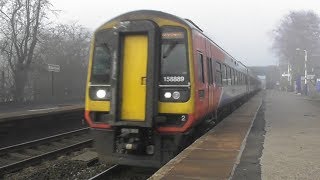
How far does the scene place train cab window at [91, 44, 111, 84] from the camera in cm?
980

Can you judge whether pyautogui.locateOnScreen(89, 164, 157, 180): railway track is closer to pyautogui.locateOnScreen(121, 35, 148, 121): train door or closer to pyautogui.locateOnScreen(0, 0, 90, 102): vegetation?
pyautogui.locateOnScreen(121, 35, 148, 121): train door

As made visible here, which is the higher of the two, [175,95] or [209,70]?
[209,70]

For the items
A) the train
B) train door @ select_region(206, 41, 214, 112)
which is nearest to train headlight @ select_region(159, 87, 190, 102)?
the train

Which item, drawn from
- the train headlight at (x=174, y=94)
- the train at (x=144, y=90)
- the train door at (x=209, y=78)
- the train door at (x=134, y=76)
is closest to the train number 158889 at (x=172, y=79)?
the train at (x=144, y=90)

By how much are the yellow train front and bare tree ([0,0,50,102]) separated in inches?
1085

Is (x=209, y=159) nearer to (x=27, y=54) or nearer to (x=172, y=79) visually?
(x=172, y=79)

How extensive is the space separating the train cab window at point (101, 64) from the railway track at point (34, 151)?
2.90m

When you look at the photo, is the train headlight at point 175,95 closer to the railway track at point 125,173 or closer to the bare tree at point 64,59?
the railway track at point 125,173

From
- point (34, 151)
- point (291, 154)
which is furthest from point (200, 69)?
point (34, 151)

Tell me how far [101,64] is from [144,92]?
1221 millimetres

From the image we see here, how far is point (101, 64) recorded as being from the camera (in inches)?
391

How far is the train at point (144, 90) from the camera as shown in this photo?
931 cm

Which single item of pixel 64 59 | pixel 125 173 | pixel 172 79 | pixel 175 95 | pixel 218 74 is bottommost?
pixel 125 173

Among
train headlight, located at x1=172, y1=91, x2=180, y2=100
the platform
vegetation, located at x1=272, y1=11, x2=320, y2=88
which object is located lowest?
the platform
